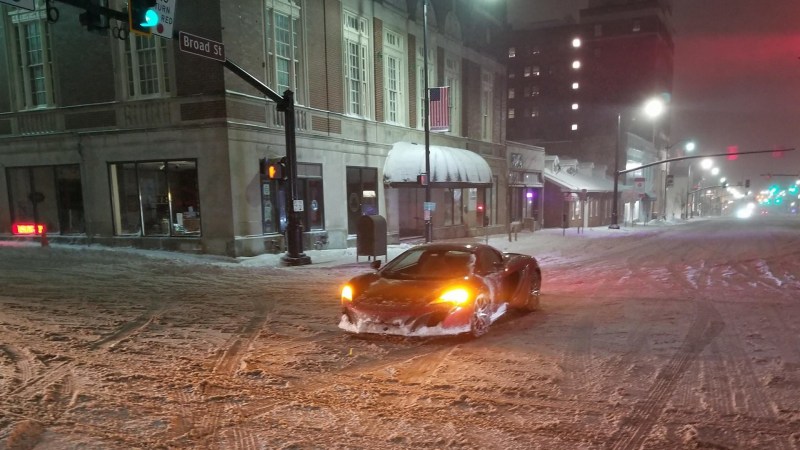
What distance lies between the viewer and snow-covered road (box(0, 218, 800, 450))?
3.93 meters

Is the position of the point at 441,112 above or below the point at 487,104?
below

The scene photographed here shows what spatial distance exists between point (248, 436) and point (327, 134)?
49.3 ft

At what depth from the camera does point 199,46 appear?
10953 millimetres

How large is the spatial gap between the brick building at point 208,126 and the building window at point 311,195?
47 mm

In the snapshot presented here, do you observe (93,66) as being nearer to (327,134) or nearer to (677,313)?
(327,134)

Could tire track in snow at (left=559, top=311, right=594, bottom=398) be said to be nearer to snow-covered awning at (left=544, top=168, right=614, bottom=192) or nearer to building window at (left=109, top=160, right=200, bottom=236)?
building window at (left=109, top=160, right=200, bottom=236)

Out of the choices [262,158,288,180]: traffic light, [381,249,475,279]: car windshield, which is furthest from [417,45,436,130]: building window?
[381,249,475,279]: car windshield

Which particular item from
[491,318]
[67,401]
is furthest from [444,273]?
[67,401]

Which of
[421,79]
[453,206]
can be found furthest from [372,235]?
[453,206]

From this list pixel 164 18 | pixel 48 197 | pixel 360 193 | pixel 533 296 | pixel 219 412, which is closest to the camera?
pixel 219 412

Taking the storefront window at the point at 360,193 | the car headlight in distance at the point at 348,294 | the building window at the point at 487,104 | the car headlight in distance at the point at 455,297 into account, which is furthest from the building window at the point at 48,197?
the building window at the point at 487,104

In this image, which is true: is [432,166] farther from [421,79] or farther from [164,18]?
[164,18]

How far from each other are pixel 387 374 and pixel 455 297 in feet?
5.01

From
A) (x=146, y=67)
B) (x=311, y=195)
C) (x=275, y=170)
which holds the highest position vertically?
(x=146, y=67)
